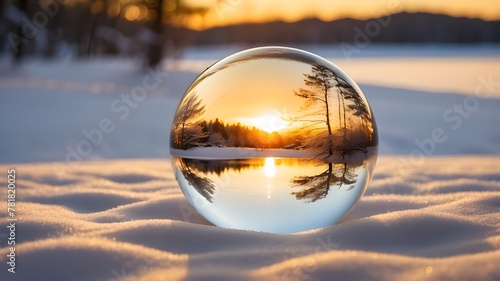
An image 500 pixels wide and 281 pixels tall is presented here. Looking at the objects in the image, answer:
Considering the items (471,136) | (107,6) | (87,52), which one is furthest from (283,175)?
(87,52)

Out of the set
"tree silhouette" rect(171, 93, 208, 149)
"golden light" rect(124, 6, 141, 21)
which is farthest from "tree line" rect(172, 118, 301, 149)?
"golden light" rect(124, 6, 141, 21)

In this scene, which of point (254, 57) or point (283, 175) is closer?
point (283, 175)

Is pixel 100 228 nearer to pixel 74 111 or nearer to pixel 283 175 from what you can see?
pixel 283 175

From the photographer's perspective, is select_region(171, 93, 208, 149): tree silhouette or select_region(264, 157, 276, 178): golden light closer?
select_region(264, 157, 276, 178): golden light

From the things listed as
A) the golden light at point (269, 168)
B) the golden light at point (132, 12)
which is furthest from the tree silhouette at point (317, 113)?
the golden light at point (132, 12)

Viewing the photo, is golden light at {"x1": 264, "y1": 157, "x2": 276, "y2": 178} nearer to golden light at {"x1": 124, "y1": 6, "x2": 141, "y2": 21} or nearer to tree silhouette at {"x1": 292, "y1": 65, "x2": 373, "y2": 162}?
tree silhouette at {"x1": 292, "y1": 65, "x2": 373, "y2": 162}

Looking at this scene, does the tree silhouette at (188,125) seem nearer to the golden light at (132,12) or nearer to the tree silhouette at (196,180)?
the tree silhouette at (196,180)
